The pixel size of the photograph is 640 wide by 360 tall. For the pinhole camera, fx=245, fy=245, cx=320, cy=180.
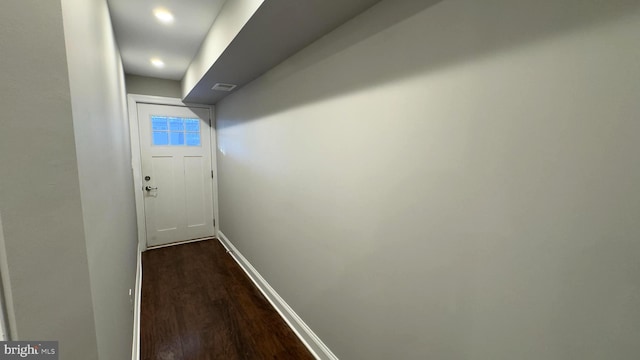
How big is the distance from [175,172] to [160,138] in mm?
538

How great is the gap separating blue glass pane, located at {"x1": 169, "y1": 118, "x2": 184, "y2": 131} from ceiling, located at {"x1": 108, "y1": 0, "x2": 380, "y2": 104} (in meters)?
0.81

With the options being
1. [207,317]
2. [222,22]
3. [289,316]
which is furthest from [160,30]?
[289,316]

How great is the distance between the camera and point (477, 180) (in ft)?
2.97

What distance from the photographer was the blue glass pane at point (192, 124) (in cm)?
380

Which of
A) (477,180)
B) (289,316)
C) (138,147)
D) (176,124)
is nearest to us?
(477,180)

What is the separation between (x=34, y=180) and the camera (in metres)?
0.52

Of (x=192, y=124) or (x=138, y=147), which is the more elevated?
(x=192, y=124)

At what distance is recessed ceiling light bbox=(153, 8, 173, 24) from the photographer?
72.5 inches

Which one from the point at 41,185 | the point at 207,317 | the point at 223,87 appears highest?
the point at 223,87

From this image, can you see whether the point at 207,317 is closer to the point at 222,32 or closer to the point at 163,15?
the point at 222,32

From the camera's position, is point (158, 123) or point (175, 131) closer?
point (158, 123)

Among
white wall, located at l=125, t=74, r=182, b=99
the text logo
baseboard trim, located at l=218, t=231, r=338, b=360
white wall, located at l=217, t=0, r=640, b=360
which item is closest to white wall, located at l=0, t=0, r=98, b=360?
the text logo

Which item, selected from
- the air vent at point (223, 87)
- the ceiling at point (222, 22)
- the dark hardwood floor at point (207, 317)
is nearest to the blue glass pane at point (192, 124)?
the ceiling at point (222, 22)

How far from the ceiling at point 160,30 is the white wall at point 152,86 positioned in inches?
15.0
